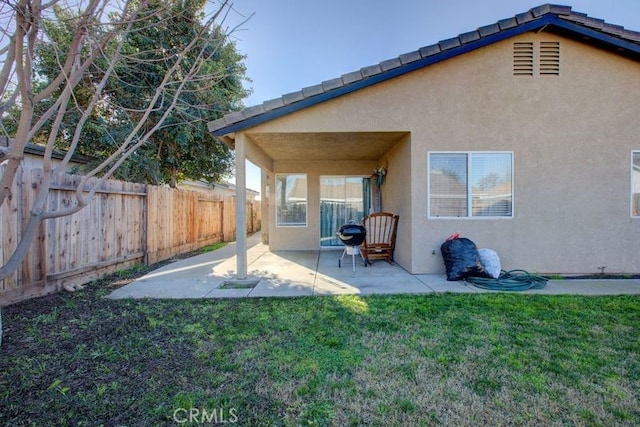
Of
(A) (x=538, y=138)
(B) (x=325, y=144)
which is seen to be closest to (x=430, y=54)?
(A) (x=538, y=138)

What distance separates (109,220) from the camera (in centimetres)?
614

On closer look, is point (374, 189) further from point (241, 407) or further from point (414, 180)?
point (241, 407)

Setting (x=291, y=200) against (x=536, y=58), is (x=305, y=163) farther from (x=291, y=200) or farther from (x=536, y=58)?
(x=536, y=58)

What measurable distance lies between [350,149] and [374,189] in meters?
2.02

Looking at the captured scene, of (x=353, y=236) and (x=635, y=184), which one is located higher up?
(x=635, y=184)

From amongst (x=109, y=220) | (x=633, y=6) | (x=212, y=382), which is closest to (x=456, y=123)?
(x=633, y=6)

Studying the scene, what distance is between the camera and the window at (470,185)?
618cm

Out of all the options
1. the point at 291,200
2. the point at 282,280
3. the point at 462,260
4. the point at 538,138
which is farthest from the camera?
the point at 291,200

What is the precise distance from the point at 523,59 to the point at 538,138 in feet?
5.07

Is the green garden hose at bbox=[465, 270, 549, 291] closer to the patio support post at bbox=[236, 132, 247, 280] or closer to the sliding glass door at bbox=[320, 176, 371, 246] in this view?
the patio support post at bbox=[236, 132, 247, 280]

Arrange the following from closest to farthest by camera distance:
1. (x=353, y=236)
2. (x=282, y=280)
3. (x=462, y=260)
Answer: (x=462, y=260), (x=282, y=280), (x=353, y=236)

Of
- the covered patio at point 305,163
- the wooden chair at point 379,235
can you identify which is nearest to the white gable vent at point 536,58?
the covered patio at point 305,163

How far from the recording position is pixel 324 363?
2850 millimetres

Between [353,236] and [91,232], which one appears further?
[353,236]
